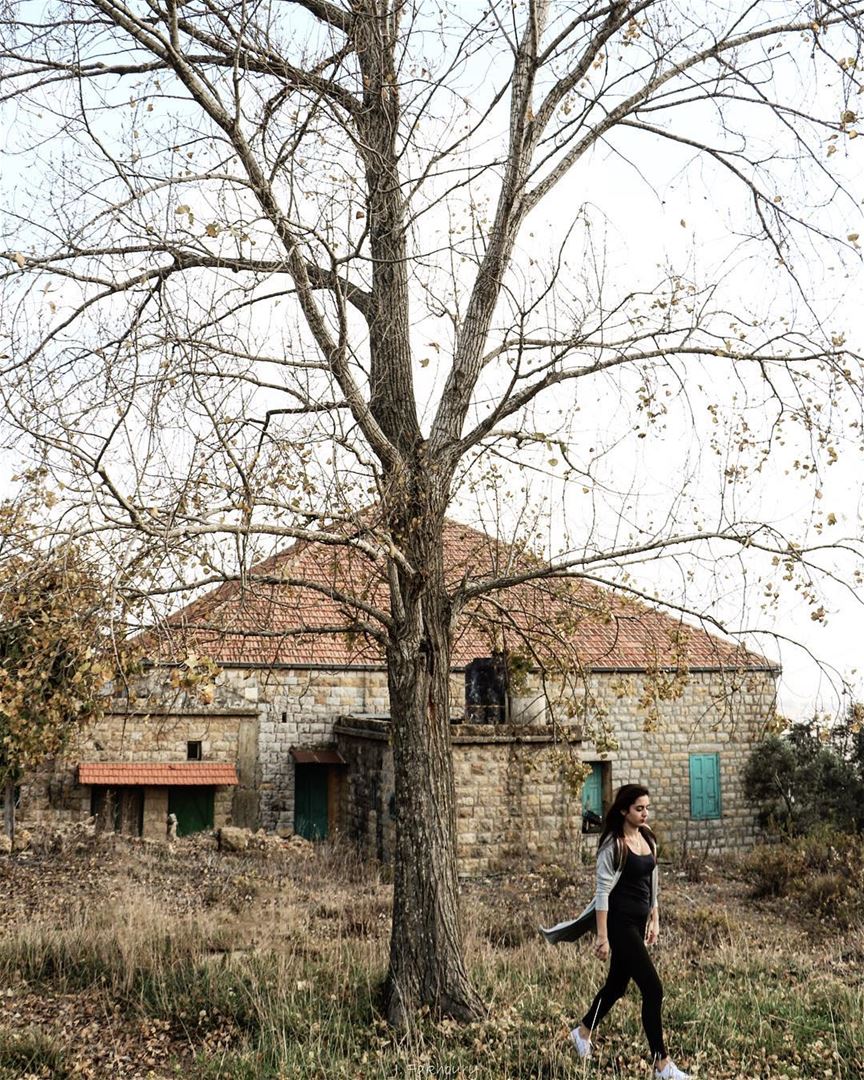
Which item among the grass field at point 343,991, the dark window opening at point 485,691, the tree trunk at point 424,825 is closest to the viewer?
the grass field at point 343,991

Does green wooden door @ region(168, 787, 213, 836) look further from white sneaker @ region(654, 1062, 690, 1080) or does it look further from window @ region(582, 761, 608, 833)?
white sneaker @ region(654, 1062, 690, 1080)

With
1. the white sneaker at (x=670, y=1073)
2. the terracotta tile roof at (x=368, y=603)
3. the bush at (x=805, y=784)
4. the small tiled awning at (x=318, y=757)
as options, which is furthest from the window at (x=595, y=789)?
the white sneaker at (x=670, y=1073)

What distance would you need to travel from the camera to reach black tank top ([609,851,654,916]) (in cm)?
630

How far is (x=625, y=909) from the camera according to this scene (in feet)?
20.6

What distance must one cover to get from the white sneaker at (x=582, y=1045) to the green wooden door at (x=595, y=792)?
13.4m

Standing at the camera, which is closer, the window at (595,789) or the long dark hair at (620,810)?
the long dark hair at (620,810)

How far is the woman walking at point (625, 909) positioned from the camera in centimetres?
615

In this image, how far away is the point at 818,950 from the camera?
10.1 meters

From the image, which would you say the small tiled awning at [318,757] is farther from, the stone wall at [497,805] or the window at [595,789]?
the window at [595,789]

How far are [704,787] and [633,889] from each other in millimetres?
15083

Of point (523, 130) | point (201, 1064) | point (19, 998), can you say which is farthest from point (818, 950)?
point (523, 130)

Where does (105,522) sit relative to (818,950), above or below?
above

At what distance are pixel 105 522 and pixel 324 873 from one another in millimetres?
9450

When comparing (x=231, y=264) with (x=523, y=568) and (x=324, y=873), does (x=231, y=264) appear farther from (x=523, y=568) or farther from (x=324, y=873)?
(x=324, y=873)
